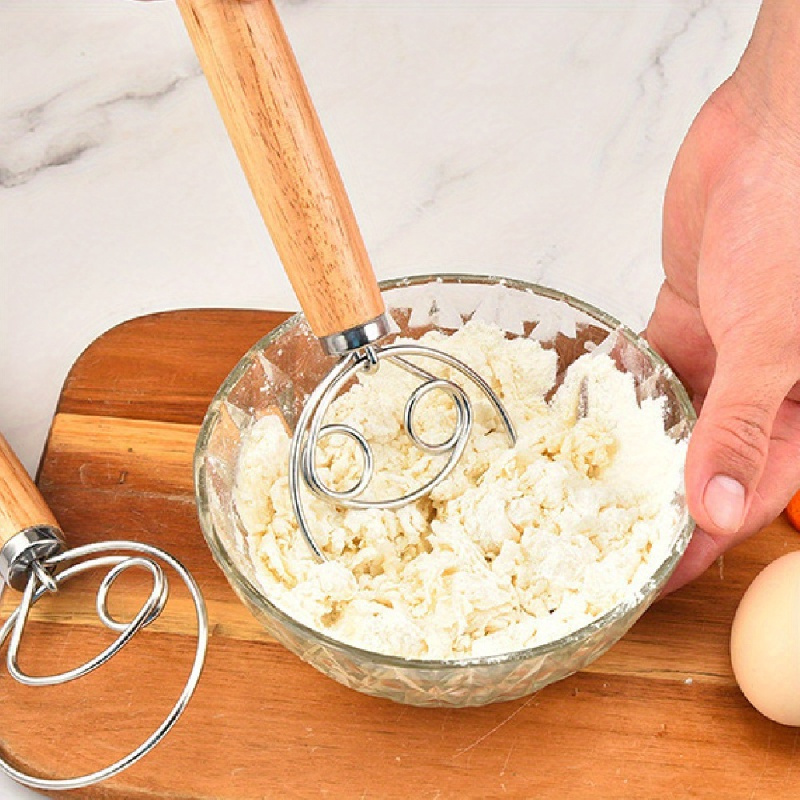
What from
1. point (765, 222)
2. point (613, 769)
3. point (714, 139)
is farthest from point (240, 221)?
point (613, 769)

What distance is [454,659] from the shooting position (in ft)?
3.55

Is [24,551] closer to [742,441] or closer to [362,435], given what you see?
[362,435]

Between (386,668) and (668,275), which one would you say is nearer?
(386,668)

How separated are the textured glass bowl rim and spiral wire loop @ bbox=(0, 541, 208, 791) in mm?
69

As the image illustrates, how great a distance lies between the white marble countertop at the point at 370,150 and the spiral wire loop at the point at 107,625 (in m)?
0.40

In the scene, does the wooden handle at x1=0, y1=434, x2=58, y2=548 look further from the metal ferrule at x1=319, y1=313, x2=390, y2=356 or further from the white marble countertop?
the metal ferrule at x1=319, y1=313, x2=390, y2=356

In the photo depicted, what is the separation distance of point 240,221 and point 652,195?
658 millimetres

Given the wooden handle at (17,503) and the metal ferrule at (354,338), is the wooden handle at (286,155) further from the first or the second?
the wooden handle at (17,503)

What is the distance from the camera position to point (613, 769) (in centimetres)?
119

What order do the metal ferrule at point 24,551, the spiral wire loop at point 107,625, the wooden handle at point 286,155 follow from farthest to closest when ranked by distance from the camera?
the metal ferrule at point 24,551
the spiral wire loop at point 107,625
the wooden handle at point 286,155

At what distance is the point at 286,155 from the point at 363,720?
1.87ft

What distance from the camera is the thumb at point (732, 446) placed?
1107 millimetres

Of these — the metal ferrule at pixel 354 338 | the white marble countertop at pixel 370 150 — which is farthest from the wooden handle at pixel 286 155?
the white marble countertop at pixel 370 150

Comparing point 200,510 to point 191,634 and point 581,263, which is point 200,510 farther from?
point 581,263
